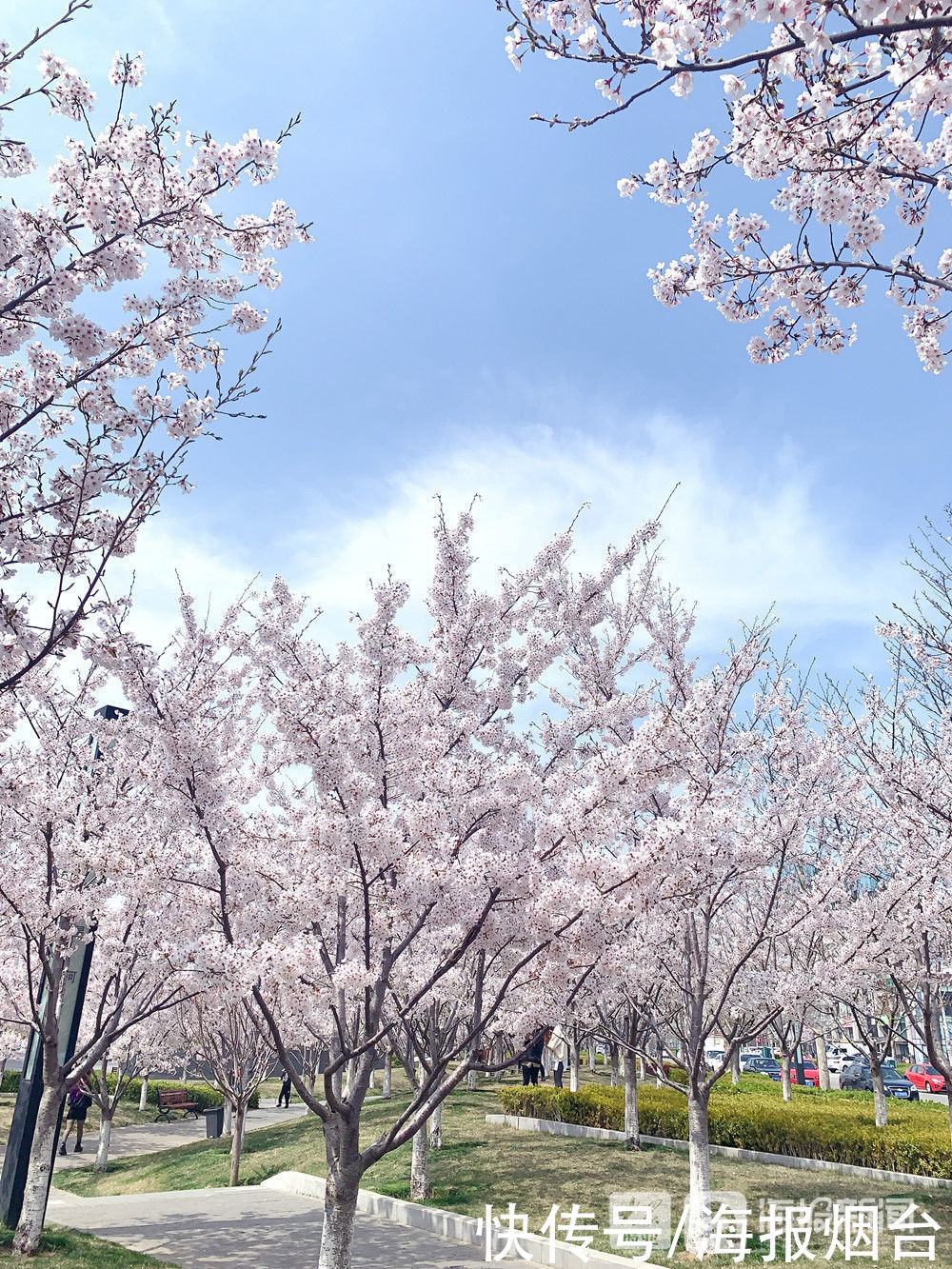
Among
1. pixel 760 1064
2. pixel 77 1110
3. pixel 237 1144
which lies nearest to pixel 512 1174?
pixel 237 1144

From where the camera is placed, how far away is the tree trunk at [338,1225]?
20.8ft

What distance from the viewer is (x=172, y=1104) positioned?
1093 inches

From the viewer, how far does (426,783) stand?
6352mm

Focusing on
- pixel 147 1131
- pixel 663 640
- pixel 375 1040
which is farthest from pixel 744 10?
pixel 147 1131

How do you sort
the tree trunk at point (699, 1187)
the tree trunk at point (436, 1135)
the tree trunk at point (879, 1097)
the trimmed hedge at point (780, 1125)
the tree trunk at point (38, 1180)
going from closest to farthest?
the tree trunk at point (38, 1180), the tree trunk at point (699, 1187), the trimmed hedge at point (780, 1125), the tree trunk at point (436, 1135), the tree trunk at point (879, 1097)

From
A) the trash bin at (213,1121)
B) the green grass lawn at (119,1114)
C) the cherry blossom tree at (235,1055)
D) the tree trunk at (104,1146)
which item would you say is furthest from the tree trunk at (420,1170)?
the green grass lawn at (119,1114)

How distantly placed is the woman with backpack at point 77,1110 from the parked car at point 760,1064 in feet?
92.1

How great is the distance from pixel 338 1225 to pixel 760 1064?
132 feet

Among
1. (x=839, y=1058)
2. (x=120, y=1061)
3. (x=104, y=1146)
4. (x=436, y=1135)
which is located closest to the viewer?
(x=436, y=1135)

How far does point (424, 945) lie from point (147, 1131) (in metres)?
20.8

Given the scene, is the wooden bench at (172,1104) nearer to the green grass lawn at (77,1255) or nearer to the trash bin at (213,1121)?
the trash bin at (213,1121)

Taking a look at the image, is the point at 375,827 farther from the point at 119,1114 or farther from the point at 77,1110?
the point at 119,1114

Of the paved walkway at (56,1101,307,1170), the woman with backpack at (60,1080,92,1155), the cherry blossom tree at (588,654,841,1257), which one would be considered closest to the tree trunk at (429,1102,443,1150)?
the cherry blossom tree at (588,654,841,1257)

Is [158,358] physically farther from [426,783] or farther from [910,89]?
[910,89]
